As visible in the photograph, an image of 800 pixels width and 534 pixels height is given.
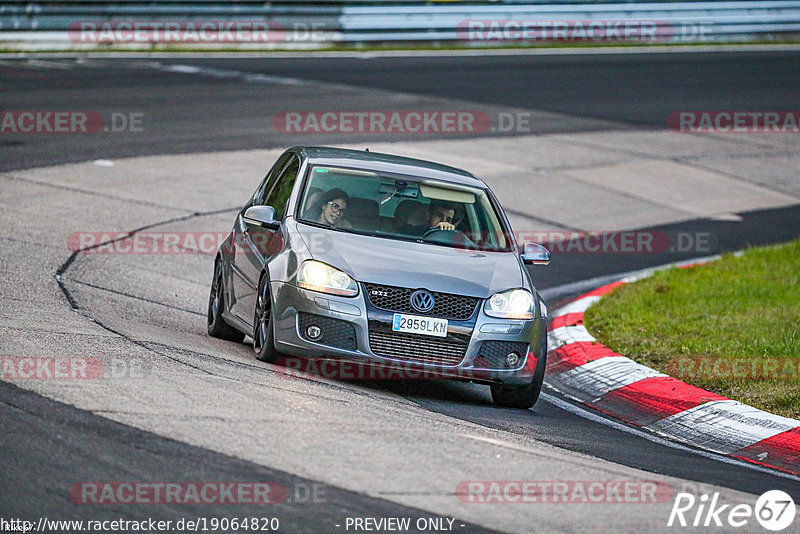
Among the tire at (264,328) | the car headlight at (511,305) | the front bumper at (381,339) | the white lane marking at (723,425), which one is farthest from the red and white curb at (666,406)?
the tire at (264,328)

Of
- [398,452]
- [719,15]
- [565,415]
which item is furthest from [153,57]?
[398,452]

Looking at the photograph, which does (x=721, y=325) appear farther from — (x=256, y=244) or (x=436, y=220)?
(x=256, y=244)

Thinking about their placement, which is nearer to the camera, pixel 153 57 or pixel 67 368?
pixel 67 368

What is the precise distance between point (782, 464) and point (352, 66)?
20.2 metres

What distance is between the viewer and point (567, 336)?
1090 cm

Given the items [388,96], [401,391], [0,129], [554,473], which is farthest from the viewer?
[388,96]

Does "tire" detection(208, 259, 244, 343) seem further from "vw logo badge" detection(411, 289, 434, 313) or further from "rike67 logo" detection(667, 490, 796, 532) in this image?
"rike67 logo" detection(667, 490, 796, 532)

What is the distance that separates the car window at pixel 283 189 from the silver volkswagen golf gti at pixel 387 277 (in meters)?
0.02

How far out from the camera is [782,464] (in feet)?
25.0

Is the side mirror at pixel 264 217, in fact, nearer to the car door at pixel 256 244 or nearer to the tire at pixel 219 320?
the car door at pixel 256 244

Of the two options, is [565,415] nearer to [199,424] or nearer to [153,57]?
[199,424]

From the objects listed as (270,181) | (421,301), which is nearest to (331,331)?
(421,301)

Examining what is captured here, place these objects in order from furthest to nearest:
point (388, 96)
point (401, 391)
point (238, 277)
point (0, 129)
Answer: point (388, 96) → point (0, 129) → point (238, 277) → point (401, 391)

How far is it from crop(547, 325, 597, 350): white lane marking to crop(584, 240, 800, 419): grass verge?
0.13m
